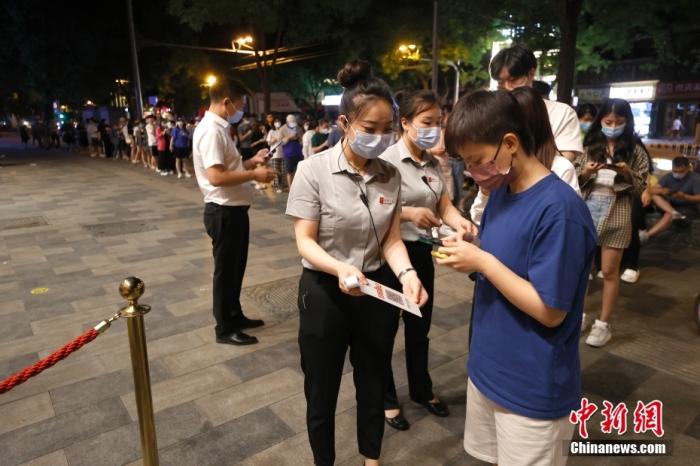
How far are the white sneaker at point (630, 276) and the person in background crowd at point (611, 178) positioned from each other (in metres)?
1.82

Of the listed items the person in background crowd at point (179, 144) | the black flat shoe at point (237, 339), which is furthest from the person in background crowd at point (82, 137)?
the black flat shoe at point (237, 339)

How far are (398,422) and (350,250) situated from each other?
4.60 ft

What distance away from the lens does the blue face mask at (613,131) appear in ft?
12.3

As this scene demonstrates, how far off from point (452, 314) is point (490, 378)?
3059mm

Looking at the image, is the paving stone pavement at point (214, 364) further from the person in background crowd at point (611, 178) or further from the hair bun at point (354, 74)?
the hair bun at point (354, 74)

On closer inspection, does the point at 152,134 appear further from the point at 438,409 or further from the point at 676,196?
the point at 438,409

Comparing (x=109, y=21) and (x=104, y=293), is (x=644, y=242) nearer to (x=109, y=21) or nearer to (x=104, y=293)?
(x=104, y=293)

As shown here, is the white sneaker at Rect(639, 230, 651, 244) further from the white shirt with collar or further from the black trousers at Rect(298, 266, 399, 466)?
the black trousers at Rect(298, 266, 399, 466)

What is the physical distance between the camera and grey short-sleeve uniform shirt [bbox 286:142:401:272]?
2143 millimetres

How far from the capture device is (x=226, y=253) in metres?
4.07

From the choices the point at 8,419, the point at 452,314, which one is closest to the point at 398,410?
the point at 452,314

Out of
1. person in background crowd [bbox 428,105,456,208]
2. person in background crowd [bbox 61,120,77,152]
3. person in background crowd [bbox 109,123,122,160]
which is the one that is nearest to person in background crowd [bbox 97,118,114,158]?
person in background crowd [bbox 109,123,122,160]

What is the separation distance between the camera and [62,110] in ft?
220

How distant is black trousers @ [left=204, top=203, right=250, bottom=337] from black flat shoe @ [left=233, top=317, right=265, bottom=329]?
0.36 feet
